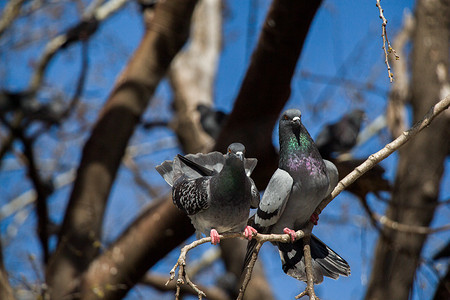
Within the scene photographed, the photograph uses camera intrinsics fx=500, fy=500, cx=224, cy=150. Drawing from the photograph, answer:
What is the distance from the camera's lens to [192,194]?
1.57m

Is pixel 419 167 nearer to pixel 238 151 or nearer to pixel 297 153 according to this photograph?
pixel 297 153

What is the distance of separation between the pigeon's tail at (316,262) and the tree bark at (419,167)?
2.04 meters

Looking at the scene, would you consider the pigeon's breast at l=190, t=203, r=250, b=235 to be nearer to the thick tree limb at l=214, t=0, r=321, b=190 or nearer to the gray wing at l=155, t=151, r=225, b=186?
the gray wing at l=155, t=151, r=225, b=186

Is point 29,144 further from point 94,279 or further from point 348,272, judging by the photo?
point 348,272

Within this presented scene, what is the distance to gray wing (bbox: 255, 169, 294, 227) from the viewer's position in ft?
4.96

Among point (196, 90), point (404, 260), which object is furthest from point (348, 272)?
point (196, 90)

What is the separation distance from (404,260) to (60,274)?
2725 millimetres

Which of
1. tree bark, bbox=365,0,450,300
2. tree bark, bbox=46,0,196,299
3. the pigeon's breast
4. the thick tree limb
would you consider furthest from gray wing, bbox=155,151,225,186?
tree bark, bbox=46,0,196,299

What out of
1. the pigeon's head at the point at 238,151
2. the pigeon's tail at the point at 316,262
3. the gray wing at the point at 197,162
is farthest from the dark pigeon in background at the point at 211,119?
the pigeon's head at the point at 238,151

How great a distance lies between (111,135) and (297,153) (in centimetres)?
305

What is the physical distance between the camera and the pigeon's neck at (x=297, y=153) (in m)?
1.53

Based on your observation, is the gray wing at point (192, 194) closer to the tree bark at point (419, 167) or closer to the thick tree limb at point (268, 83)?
the thick tree limb at point (268, 83)

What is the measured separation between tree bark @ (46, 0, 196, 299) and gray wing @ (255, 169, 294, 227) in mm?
Answer: 2764

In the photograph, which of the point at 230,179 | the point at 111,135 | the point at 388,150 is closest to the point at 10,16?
the point at 111,135
